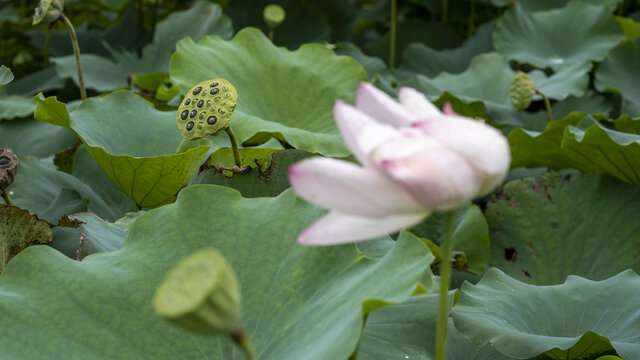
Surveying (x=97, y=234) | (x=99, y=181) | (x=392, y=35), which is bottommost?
(x=392, y=35)

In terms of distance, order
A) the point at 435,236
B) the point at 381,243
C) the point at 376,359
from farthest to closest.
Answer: the point at 435,236, the point at 381,243, the point at 376,359

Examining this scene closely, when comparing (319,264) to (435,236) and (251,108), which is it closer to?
(435,236)

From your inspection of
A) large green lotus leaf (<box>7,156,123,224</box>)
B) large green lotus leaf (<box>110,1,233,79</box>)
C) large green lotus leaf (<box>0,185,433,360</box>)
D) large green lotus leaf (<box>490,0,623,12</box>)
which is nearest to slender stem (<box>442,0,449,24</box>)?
large green lotus leaf (<box>490,0,623,12</box>)

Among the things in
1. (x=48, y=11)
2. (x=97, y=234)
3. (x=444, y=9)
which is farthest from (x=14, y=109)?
(x=444, y=9)

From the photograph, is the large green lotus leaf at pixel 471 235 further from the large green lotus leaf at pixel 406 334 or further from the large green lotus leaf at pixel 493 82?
the large green lotus leaf at pixel 493 82

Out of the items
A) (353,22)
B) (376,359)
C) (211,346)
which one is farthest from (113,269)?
(353,22)

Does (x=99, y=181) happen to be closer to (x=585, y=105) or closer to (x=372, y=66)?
(x=372, y=66)

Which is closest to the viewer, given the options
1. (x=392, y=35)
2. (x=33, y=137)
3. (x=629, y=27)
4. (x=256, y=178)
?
(x=256, y=178)
